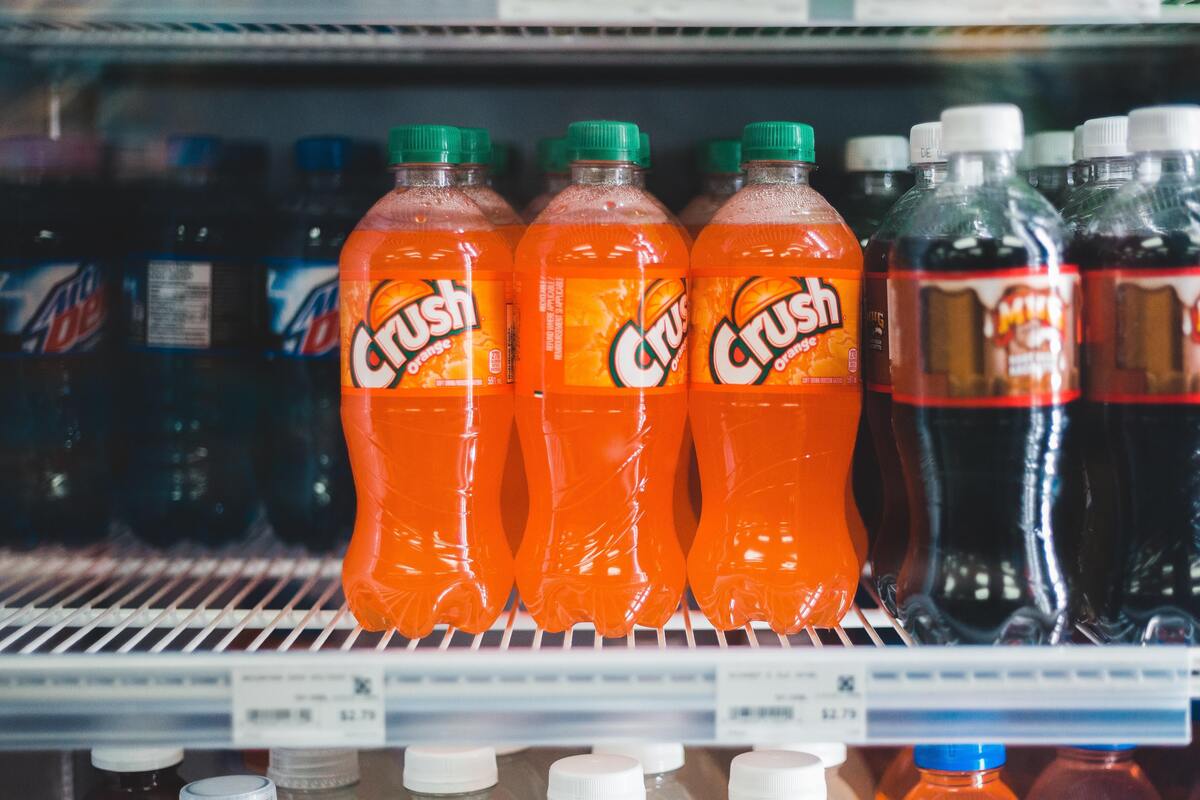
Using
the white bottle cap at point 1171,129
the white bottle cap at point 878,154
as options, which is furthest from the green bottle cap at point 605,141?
the white bottle cap at point 1171,129

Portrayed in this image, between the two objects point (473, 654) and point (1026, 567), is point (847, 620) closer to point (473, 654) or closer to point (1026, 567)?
point (1026, 567)

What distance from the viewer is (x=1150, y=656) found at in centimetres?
108

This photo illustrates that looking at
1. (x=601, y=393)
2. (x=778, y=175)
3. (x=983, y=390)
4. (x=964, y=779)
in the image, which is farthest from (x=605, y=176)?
(x=964, y=779)

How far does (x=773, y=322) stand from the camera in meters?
1.28

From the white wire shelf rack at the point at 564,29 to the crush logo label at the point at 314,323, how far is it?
341mm

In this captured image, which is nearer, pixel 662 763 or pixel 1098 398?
pixel 1098 398

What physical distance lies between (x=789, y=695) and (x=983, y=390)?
35 centimetres

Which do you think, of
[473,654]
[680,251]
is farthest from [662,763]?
[680,251]

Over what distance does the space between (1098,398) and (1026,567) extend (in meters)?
0.19

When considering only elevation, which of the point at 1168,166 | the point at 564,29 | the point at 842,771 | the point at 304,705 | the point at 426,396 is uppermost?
the point at 564,29

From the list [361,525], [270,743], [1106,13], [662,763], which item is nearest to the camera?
[270,743]

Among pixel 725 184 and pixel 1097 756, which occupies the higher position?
pixel 725 184

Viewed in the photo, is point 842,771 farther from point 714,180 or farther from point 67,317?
point 67,317

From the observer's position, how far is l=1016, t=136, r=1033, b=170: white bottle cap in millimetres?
1656
